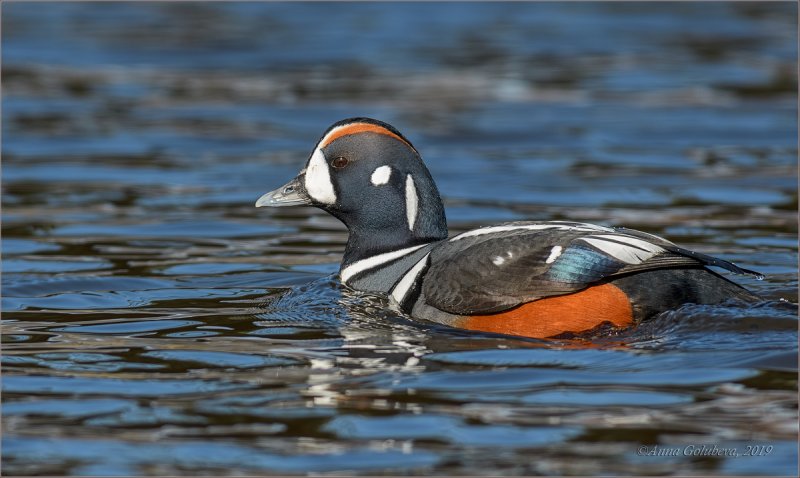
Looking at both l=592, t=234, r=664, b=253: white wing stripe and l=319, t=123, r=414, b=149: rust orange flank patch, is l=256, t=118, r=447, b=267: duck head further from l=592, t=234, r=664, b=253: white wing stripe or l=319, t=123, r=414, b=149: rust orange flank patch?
l=592, t=234, r=664, b=253: white wing stripe

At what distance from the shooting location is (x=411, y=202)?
31.9 ft

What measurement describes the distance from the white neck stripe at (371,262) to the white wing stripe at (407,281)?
0.45 metres

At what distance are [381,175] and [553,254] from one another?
189 centimetres

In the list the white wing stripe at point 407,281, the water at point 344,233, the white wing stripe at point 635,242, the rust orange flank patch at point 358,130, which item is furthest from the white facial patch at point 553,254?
the rust orange flank patch at point 358,130

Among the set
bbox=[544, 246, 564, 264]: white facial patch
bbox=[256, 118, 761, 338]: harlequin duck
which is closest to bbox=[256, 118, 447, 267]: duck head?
bbox=[256, 118, 761, 338]: harlequin duck

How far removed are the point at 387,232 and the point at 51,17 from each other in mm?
22358

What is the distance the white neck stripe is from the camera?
964cm

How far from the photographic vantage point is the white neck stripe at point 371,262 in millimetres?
9641

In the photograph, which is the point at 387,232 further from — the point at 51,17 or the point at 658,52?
the point at 51,17

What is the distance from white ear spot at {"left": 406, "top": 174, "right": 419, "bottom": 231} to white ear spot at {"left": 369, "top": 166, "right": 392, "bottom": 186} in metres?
0.15

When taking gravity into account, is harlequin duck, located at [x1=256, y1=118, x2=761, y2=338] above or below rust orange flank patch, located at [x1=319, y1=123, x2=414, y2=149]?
below

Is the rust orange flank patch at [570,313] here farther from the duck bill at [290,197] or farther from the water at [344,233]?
the duck bill at [290,197]

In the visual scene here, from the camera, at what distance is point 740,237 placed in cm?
1251

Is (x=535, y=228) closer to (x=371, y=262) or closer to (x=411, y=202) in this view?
(x=411, y=202)
